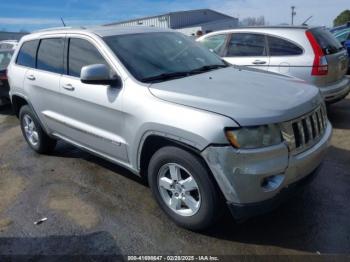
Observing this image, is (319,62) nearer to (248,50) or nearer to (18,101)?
(248,50)

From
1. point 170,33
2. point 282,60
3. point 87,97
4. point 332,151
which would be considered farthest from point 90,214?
point 282,60

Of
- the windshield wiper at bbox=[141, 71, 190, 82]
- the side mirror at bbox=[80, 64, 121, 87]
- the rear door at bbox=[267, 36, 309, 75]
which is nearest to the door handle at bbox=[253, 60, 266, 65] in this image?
the rear door at bbox=[267, 36, 309, 75]

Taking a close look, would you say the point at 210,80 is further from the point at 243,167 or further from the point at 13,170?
the point at 13,170

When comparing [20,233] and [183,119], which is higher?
[183,119]

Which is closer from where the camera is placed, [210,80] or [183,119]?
[183,119]

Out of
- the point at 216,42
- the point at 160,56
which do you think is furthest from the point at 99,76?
the point at 216,42

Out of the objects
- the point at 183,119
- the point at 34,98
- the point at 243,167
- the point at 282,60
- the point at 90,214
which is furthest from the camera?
the point at 282,60

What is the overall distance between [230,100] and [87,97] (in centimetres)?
171

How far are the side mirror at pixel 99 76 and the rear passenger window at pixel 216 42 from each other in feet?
12.6

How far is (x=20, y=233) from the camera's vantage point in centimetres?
342

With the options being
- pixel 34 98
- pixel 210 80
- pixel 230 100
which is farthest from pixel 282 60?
pixel 34 98

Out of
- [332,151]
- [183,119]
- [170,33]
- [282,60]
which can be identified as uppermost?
[170,33]

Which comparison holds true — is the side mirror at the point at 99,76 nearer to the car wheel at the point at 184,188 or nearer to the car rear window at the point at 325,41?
the car wheel at the point at 184,188

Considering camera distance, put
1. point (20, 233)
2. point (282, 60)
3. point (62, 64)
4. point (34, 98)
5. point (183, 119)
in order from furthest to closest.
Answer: point (282, 60) → point (34, 98) → point (62, 64) → point (20, 233) → point (183, 119)
